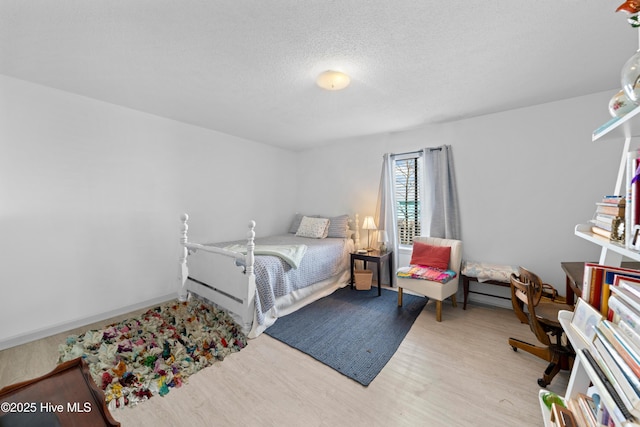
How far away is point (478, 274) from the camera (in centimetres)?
276

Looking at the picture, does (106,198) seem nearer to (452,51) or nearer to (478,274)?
(452,51)

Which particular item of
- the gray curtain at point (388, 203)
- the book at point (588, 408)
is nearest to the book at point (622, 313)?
the book at point (588, 408)

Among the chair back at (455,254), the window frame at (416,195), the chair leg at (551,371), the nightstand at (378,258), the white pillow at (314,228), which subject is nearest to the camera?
the chair leg at (551,371)

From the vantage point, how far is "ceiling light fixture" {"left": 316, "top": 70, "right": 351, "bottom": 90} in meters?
1.99

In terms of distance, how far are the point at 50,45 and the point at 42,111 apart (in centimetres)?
95

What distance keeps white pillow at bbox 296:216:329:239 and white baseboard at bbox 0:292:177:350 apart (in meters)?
2.21

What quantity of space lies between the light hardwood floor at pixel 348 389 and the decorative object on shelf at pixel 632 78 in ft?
5.67

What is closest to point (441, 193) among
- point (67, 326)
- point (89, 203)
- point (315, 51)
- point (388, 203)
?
point (388, 203)

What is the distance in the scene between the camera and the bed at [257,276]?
92.3 inches

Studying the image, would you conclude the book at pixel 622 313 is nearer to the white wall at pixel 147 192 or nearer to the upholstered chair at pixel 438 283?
the upholstered chair at pixel 438 283

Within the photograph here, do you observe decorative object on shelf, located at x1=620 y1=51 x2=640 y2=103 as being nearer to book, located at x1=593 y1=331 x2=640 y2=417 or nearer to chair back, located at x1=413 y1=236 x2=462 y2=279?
book, located at x1=593 y1=331 x2=640 y2=417

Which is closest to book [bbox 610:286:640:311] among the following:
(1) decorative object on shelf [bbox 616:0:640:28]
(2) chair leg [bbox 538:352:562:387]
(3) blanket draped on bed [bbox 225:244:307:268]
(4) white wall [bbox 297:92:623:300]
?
(1) decorative object on shelf [bbox 616:0:640:28]

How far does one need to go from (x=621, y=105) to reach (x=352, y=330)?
2.36 metres

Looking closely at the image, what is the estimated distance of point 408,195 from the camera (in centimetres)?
373
